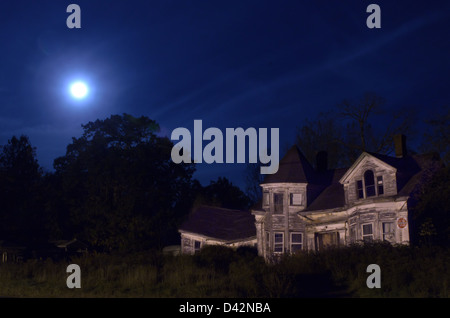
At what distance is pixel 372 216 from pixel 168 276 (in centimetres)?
1476

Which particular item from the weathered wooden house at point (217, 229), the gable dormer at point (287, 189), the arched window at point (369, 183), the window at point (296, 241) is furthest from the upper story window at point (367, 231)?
the weathered wooden house at point (217, 229)

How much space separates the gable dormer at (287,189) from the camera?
36281mm

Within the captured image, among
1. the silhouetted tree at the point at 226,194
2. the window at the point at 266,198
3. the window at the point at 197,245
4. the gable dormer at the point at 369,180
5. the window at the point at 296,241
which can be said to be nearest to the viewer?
the gable dormer at the point at 369,180

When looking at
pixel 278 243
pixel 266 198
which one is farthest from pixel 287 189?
pixel 278 243

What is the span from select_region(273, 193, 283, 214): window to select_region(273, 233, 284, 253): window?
165 centimetres

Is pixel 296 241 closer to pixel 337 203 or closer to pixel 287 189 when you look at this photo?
pixel 287 189

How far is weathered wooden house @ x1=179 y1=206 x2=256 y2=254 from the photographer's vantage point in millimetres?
40125

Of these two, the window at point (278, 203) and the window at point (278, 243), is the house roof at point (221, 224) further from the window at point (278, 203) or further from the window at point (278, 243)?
the window at point (278, 203)

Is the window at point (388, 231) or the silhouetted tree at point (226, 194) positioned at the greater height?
the silhouetted tree at point (226, 194)

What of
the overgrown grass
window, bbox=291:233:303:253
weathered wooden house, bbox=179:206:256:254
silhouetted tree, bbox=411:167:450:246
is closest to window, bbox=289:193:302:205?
window, bbox=291:233:303:253

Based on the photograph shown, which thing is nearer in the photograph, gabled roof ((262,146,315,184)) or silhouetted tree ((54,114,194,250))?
gabled roof ((262,146,315,184))

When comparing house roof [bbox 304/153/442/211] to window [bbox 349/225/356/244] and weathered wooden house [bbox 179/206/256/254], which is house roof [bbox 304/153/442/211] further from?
weathered wooden house [bbox 179/206/256/254]

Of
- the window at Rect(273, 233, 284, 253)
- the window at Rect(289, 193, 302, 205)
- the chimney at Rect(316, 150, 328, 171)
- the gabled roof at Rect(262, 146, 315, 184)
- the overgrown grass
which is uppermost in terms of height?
the chimney at Rect(316, 150, 328, 171)
